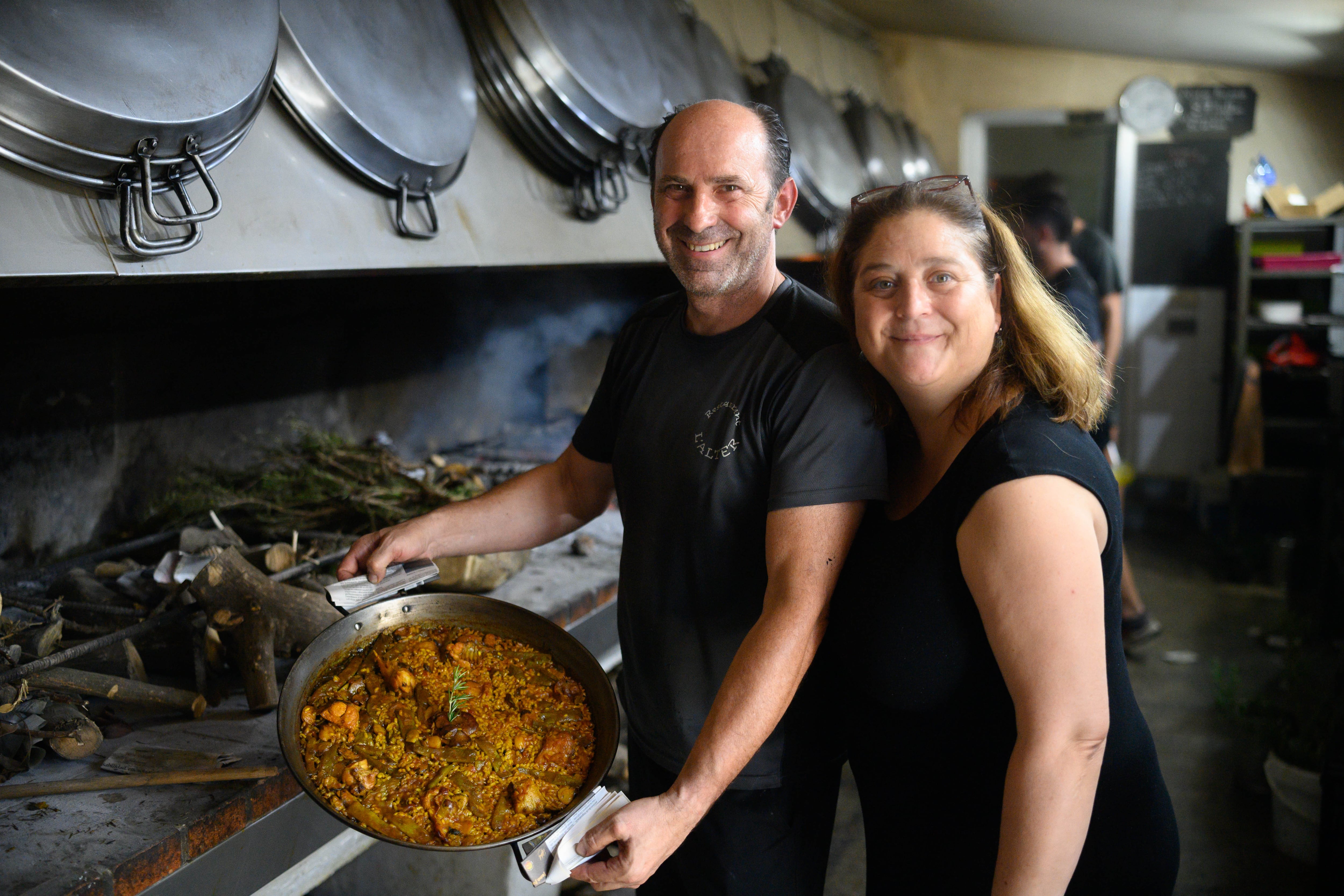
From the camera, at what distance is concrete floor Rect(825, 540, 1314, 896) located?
9.78 feet

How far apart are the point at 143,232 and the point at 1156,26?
595cm

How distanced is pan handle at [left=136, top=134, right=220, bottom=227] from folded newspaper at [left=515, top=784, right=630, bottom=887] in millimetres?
1169

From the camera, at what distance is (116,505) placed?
250 centimetres

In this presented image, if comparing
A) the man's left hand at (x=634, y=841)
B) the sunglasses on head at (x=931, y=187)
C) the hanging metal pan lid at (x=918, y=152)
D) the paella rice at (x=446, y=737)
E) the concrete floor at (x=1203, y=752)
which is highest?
the hanging metal pan lid at (x=918, y=152)

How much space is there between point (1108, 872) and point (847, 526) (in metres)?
0.66

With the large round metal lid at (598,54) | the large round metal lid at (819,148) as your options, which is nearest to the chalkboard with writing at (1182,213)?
the large round metal lid at (819,148)

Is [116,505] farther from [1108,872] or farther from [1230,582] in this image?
[1230,582]

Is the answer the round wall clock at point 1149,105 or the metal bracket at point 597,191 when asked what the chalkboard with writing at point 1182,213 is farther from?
the metal bracket at point 597,191

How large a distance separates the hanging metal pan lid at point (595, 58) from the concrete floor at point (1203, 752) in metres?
2.40

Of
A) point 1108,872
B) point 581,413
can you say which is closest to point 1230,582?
point 581,413

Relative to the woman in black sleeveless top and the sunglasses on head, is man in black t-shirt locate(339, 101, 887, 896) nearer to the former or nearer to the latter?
the woman in black sleeveless top

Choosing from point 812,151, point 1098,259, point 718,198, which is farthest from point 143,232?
point 1098,259

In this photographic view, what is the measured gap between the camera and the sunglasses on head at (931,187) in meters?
1.44

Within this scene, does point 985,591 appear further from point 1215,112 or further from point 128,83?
point 1215,112
